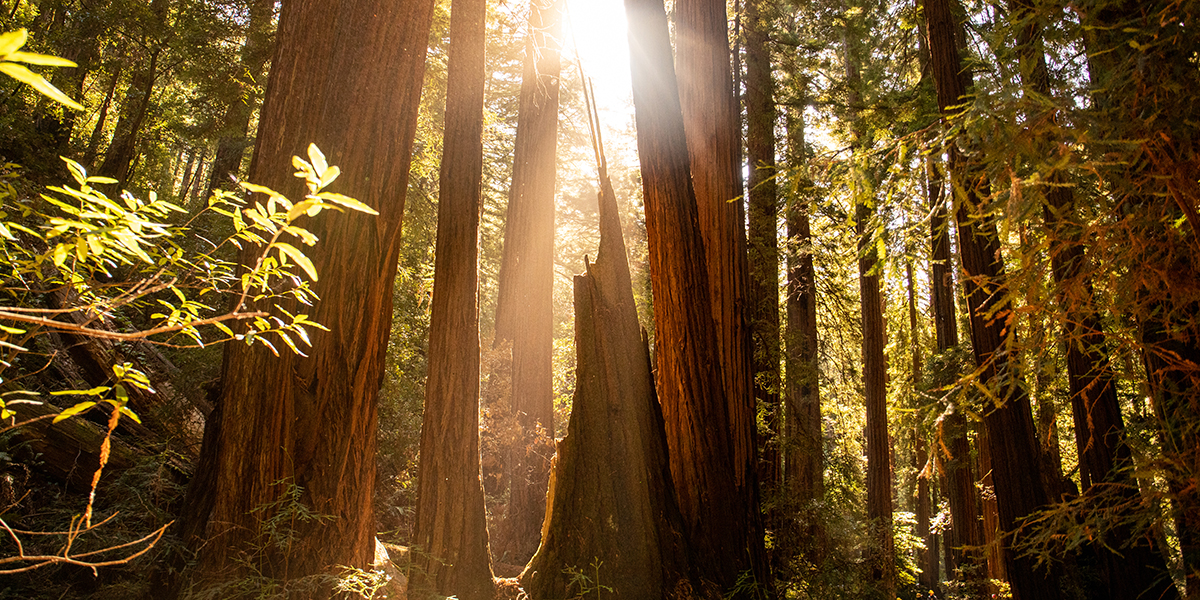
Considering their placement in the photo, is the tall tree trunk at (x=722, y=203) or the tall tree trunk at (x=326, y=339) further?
the tall tree trunk at (x=722, y=203)

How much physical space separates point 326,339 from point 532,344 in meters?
5.70

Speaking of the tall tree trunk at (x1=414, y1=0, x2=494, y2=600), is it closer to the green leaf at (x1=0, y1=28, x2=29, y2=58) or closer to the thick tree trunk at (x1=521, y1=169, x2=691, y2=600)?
the thick tree trunk at (x1=521, y1=169, x2=691, y2=600)

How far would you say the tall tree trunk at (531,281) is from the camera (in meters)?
9.03

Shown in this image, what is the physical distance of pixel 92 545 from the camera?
13.3 ft

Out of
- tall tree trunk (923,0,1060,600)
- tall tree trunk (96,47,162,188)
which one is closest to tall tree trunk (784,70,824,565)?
tall tree trunk (923,0,1060,600)

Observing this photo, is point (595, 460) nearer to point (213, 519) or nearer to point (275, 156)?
point (213, 519)

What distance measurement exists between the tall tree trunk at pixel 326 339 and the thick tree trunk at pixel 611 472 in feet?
4.84

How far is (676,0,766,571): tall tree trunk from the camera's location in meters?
5.08

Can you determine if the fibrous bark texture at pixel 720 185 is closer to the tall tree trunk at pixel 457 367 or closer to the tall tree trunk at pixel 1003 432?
the tall tree trunk at pixel 457 367

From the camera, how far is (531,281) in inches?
412

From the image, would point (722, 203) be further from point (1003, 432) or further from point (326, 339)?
point (1003, 432)

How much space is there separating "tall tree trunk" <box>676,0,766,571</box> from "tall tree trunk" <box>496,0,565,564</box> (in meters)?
3.87

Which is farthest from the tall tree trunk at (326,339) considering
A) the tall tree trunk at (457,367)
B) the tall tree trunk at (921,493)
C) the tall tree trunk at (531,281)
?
the tall tree trunk at (921,493)

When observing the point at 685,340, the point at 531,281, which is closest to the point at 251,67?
the point at 531,281
